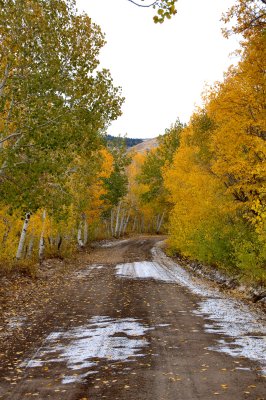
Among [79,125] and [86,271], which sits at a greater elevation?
[79,125]

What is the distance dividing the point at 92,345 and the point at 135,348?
3.27ft

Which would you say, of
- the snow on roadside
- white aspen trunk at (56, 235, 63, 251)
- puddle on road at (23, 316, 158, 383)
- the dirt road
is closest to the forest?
the snow on roadside

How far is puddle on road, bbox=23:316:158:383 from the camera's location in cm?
737

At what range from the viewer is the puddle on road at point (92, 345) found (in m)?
7.37

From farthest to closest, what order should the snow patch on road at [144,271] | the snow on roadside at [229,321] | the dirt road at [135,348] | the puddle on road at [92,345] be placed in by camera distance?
1. the snow patch on road at [144,271]
2. the snow on roadside at [229,321]
3. the puddle on road at [92,345]
4. the dirt road at [135,348]

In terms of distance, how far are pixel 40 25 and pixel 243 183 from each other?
9.96m

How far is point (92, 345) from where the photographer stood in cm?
845

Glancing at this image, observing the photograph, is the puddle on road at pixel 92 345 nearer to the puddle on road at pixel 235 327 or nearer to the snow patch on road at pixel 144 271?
the puddle on road at pixel 235 327

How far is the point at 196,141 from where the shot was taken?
21.9m

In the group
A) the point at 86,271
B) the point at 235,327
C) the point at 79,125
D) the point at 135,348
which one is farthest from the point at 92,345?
the point at 86,271

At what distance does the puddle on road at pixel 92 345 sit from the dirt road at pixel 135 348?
2 cm

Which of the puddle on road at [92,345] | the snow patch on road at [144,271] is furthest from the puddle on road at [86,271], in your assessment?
the puddle on road at [92,345]

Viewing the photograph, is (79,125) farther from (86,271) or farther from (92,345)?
(86,271)

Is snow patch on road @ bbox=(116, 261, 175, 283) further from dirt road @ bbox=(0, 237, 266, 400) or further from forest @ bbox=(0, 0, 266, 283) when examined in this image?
dirt road @ bbox=(0, 237, 266, 400)
